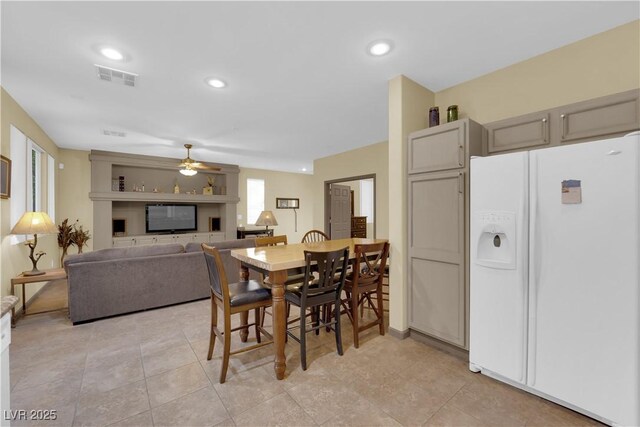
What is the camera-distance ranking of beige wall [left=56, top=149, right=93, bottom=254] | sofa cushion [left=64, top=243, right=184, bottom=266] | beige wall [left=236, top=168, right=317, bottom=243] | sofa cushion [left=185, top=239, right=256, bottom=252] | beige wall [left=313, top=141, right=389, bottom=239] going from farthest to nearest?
1. beige wall [left=236, top=168, right=317, bottom=243]
2. beige wall [left=56, top=149, right=93, bottom=254]
3. beige wall [left=313, top=141, right=389, bottom=239]
4. sofa cushion [left=185, top=239, right=256, bottom=252]
5. sofa cushion [left=64, top=243, right=184, bottom=266]

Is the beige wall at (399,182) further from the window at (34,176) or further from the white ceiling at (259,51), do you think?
the window at (34,176)

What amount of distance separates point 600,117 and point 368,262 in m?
2.05

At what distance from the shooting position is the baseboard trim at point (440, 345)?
7.63ft

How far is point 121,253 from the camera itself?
131 inches

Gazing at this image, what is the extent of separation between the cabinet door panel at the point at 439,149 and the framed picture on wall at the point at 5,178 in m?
4.24

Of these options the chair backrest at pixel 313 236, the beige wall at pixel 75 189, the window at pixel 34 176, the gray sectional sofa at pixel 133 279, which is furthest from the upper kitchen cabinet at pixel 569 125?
the beige wall at pixel 75 189

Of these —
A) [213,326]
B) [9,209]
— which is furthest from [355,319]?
[9,209]

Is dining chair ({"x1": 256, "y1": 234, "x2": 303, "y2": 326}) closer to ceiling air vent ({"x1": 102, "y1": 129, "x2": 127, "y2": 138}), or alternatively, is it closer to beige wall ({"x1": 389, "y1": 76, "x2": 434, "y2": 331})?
beige wall ({"x1": 389, "y1": 76, "x2": 434, "y2": 331})

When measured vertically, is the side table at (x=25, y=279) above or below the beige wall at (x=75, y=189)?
below

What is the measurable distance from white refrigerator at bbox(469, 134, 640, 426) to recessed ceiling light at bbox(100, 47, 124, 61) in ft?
Result: 10.3

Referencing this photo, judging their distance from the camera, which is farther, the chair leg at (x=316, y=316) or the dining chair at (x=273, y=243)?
the chair leg at (x=316, y=316)

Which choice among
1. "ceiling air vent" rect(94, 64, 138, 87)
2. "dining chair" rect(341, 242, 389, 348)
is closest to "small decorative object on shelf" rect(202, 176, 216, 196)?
"ceiling air vent" rect(94, 64, 138, 87)

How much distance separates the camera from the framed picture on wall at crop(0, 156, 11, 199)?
2.88 meters

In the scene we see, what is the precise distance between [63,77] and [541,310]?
466 cm
